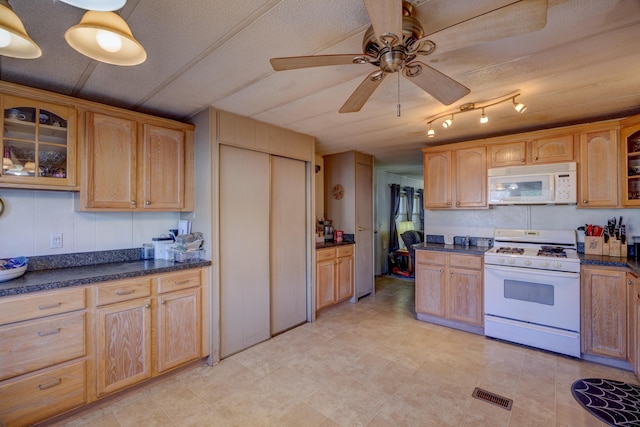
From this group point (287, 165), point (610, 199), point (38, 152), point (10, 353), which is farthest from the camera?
point (287, 165)

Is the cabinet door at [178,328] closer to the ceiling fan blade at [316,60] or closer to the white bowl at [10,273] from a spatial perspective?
the white bowl at [10,273]

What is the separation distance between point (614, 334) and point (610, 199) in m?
1.27

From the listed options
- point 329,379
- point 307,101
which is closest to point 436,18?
point 307,101

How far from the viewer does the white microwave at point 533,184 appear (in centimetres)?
299

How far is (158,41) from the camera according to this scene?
5.25ft

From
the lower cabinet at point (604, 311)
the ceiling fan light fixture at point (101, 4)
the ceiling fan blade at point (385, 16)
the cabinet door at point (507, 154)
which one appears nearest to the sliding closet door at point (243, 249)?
the ceiling fan light fixture at point (101, 4)

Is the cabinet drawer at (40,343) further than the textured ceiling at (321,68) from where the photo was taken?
Yes

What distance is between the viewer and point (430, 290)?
3559 millimetres

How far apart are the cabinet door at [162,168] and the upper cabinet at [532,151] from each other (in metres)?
3.50

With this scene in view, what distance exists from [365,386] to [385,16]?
2454 millimetres

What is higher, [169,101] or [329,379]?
[169,101]

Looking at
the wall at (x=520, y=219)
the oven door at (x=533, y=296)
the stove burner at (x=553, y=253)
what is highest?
the wall at (x=520, y=219)

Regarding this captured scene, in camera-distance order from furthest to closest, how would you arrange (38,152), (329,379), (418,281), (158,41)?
(418,281) → (329,379) → (38,152) → (158,41)

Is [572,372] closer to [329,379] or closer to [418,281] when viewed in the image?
[418,281]
